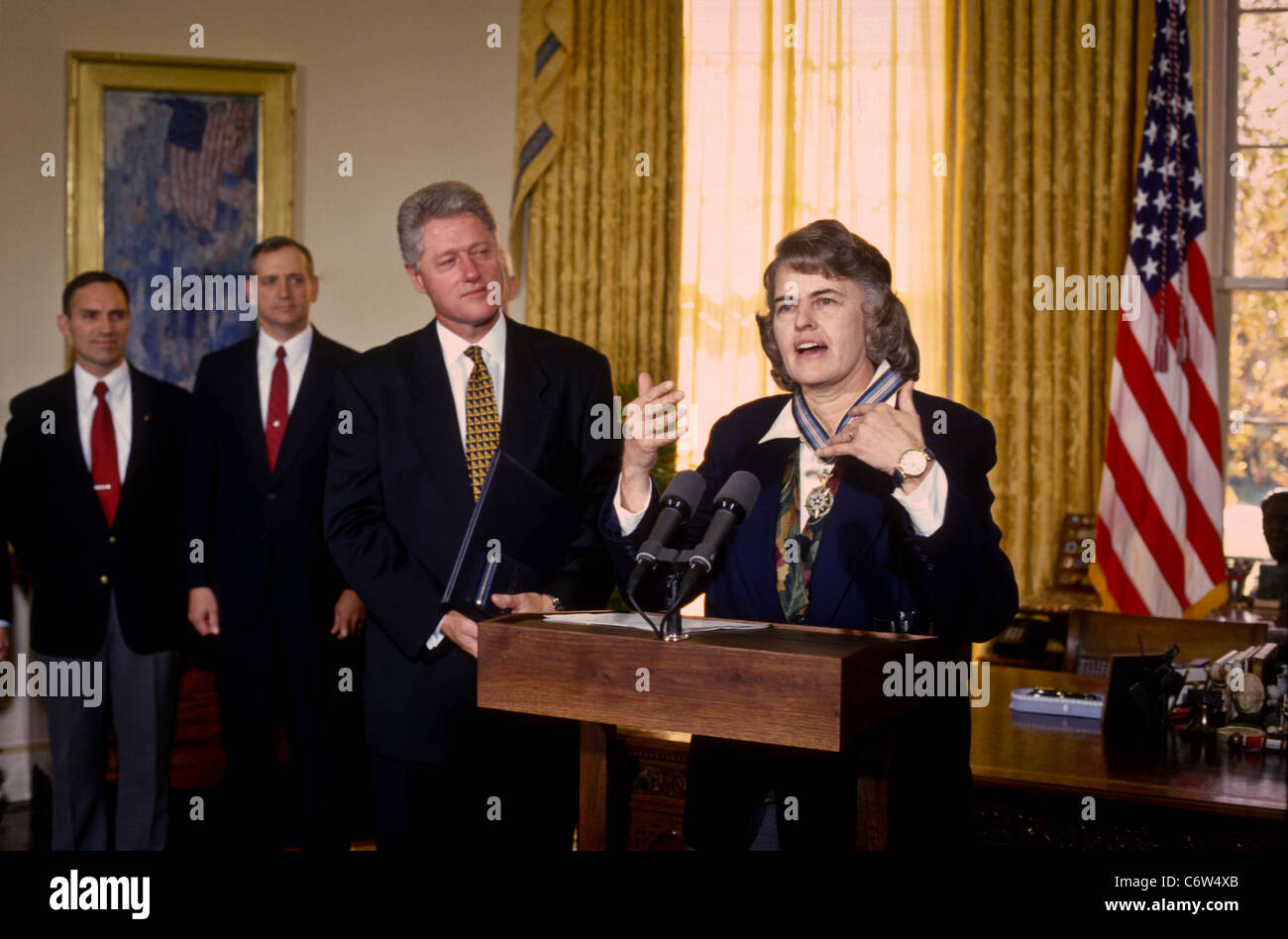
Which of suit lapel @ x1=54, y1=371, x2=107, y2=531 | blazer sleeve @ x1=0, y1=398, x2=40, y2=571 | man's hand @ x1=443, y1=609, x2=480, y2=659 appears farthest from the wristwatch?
blazer sleeve @ x1=0, y1=398, x2=40, y2=571

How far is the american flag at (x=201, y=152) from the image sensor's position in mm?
5191

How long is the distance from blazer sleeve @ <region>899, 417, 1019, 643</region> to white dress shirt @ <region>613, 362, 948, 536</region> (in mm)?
17

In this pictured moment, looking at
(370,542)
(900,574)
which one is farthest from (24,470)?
(900,574)

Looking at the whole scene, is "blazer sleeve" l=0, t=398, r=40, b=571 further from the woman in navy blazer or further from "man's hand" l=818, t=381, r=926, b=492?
"man's hand" l=818, t=381, r=926, b=492

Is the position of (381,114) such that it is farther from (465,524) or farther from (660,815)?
(660,815)

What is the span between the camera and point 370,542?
2.45 m

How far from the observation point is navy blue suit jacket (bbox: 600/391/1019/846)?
1.63 meters

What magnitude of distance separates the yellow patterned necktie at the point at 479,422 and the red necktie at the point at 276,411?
1.22 m

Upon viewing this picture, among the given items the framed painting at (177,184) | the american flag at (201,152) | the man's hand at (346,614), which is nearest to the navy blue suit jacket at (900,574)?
the man's hand at (346,614)

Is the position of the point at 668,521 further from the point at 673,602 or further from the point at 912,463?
the point at 912,463

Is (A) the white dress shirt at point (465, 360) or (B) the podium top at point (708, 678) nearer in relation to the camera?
(B) the podium top at point (708, 678)

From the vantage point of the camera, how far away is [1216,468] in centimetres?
467

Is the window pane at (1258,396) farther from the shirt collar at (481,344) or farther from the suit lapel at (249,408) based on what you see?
the suit lapel at (249,408)

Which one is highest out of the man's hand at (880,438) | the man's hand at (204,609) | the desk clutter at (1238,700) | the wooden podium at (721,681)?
the man's hand at (880,438)
